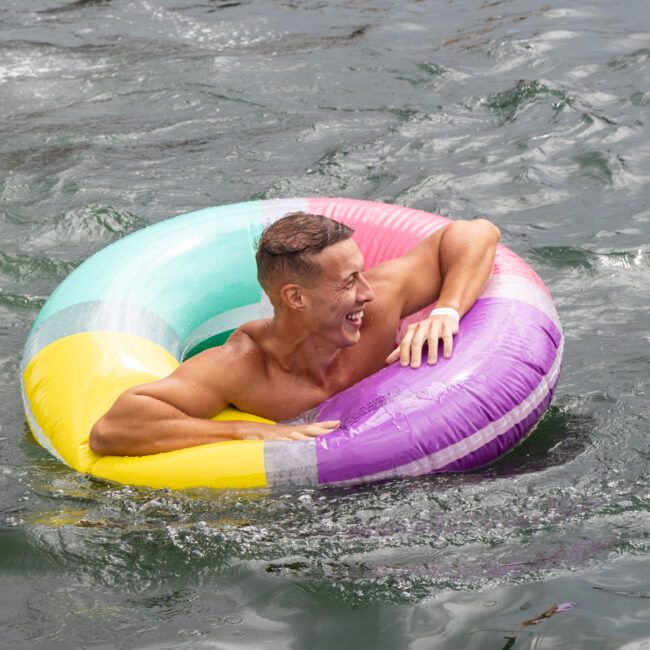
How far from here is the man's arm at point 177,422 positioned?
3.96 meters

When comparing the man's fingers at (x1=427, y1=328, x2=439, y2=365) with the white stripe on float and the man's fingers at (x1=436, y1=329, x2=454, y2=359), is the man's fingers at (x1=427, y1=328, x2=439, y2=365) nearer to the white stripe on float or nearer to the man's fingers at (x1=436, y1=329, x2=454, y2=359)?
the man's fingers at (x1=436, y1=329, x2=454, y2=359)

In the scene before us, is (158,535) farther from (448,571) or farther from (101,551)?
(448,571)

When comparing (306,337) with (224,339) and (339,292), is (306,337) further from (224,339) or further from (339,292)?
(224,339)

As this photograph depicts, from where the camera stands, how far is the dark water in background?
11.3ft

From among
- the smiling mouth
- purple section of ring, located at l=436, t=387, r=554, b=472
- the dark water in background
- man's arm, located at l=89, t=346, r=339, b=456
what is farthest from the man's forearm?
purple section of ring, located at l=436, t=387, r=554, b=472

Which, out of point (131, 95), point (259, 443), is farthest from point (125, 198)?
point (259, 443)

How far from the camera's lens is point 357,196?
6820 millimetres

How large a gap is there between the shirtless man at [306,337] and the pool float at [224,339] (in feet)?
0.24

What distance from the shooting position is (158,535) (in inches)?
150

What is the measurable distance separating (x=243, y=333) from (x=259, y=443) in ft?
1.68

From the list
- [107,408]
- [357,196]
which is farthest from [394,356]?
[357,196]

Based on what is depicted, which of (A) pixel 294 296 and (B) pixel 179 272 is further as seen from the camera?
(B) pixel 179 272

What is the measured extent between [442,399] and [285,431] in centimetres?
55

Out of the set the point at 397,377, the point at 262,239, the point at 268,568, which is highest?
the point at 262,239
